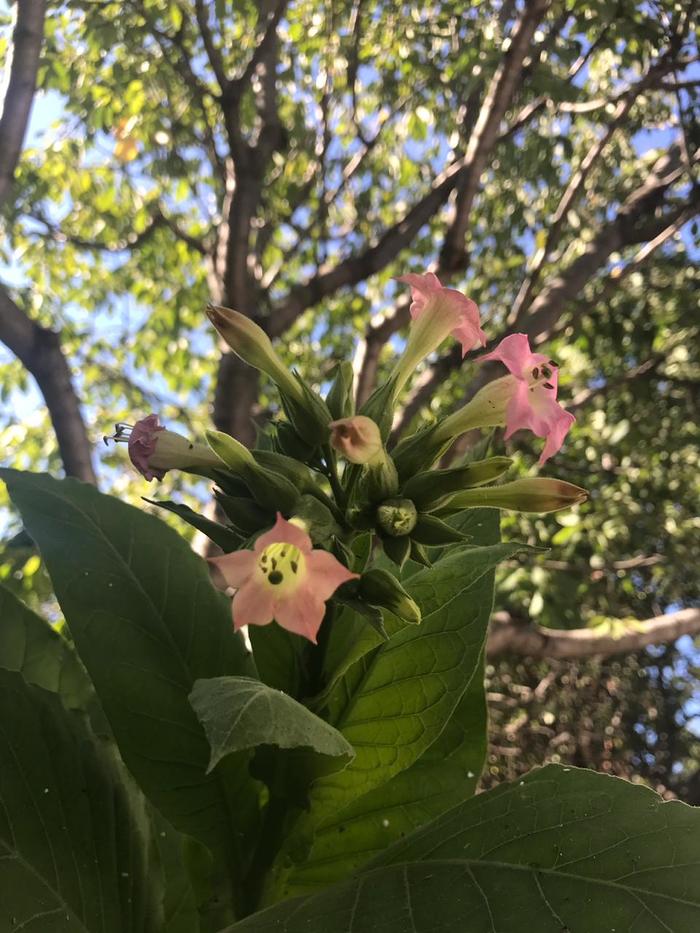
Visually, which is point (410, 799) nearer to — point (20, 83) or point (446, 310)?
point (446, 310)

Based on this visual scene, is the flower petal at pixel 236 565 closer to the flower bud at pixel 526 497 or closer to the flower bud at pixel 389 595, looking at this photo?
the flower bud at pixel 389 595

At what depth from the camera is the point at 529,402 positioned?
0.65 m

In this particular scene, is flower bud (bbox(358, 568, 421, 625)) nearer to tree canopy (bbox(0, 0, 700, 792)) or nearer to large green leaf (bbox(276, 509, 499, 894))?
large green leaf (bbox(276, 509, 499, 894))

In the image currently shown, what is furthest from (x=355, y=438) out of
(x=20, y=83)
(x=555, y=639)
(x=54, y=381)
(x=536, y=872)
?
(x=555, y=639)

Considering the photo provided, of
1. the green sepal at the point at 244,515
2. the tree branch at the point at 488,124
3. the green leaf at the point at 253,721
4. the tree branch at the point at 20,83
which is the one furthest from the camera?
the tree branch at the point at 488,124

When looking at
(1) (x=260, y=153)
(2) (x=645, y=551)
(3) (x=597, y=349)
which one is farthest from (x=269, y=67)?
(2) (x=645, y=551)

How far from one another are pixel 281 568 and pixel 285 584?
0.04ft

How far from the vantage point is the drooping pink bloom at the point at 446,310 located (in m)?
0.70

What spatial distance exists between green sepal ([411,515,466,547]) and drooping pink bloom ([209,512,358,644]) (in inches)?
5.4

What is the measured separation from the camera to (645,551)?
3324 millimetres

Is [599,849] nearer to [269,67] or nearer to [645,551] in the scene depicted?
[269,67]

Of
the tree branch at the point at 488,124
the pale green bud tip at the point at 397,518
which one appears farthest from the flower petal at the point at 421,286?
the tree branch at the point at 488,124

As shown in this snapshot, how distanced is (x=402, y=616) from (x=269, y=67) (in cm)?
253

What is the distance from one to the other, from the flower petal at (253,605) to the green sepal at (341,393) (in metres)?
0.24
